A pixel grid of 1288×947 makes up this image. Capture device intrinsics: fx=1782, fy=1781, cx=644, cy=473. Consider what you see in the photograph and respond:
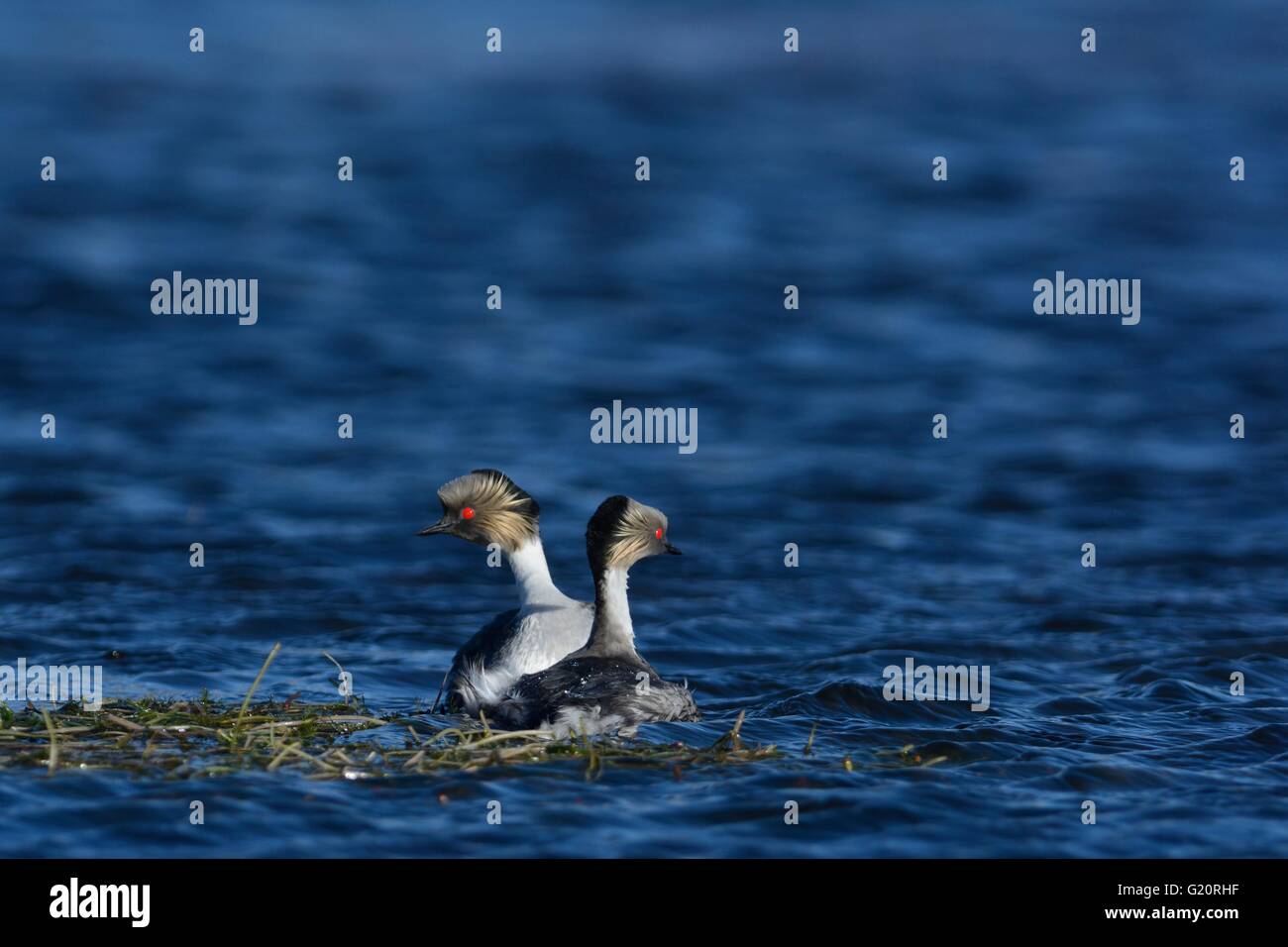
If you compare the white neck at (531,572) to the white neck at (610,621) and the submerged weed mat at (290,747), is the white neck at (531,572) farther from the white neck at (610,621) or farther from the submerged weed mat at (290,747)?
the submerged weed mat at (290,747)

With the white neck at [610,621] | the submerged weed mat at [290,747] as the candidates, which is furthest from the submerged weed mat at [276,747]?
the white neck at [610,621]

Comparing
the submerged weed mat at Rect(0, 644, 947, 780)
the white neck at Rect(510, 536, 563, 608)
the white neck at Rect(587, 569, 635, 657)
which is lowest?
the submerged weed mat at Rect(0, 644, 947, 780)

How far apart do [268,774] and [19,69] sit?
23.6 meters

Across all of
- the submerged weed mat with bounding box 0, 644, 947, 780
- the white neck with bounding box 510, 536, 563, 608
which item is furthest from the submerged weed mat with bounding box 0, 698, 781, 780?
the white neck with bounding box 510, 536, 563, 608

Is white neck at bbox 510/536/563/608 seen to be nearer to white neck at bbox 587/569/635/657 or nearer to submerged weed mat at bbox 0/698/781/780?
white neck at bbox 587/569/635/657

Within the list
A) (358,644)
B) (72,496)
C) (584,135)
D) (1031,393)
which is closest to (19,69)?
(584,135)

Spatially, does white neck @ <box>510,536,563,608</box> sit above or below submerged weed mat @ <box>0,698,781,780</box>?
above

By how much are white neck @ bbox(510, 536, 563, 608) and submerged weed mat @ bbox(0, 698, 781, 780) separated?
1454mm

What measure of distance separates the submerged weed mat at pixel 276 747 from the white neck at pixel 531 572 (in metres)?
1.45

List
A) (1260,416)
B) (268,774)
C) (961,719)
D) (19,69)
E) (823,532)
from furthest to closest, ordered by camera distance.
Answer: (19,69) < (1260,416) < (823,532) < (961,719) < (268,774)

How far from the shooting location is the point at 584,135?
26688mm

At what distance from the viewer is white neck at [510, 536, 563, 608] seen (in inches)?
416

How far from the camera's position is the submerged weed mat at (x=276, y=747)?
828 cm

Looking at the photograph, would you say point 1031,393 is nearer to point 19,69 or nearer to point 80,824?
point 80,824
